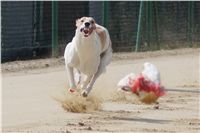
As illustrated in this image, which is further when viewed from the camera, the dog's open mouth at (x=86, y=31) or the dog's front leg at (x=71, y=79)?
the dog's front leg at (x=71, y=79)

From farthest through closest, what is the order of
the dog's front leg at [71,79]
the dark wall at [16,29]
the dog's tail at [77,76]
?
the dark wall at [16,29]
the dog's tail at [77,76]
the dog's front leg at [71,79]

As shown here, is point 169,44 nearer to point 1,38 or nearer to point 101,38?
point 1,38

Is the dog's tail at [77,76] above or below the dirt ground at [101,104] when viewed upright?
above

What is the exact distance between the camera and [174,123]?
9.74m

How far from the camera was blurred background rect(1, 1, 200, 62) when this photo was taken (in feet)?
64.9

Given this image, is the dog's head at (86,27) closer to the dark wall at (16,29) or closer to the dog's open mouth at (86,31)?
the dog's open mouth at (86,31)

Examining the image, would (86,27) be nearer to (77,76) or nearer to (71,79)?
(71,79)

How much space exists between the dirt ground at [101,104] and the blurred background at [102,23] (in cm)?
191

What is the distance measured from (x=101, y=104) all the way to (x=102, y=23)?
11.5 meters

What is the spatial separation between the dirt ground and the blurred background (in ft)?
6.26

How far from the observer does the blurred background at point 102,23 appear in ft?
64.9

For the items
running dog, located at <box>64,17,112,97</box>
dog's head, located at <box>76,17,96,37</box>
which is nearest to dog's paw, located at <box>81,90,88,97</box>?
running dog, located at <box>64,17,112,97</box>

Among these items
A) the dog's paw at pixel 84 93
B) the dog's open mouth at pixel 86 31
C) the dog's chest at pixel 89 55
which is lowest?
the dog's paw at pixel 84 93

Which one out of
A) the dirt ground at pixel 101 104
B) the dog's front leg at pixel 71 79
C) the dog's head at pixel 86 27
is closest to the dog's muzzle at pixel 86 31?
the dog's head at pixel 86 27
